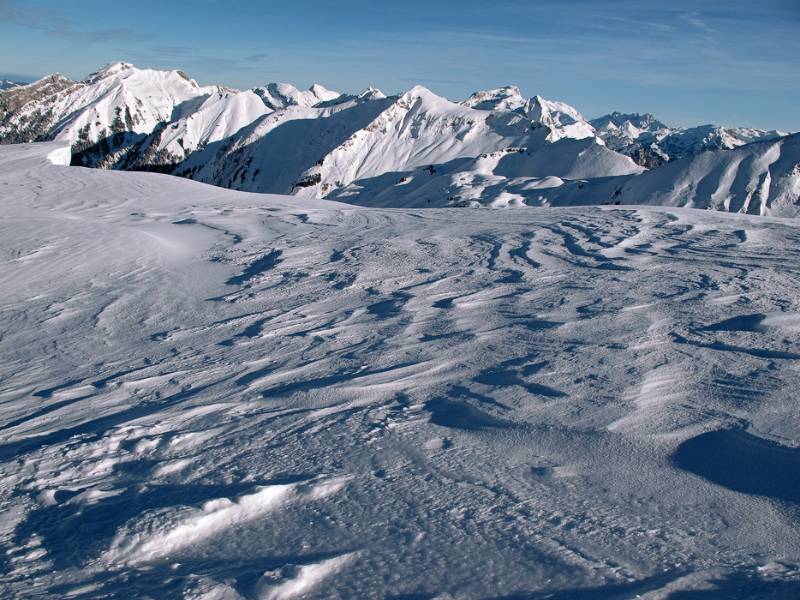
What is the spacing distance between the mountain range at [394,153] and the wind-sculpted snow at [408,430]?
194 ft

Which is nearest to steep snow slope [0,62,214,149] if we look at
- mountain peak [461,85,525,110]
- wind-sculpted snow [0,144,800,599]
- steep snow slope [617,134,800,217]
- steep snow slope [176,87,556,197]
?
steep snow slope [176,87,556,197]

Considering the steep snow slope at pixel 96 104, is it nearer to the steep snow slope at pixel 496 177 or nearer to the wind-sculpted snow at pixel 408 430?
the steep snow slope at pixel 496 177

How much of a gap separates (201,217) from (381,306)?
27.2 ft

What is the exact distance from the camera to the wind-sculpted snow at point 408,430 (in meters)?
2.80

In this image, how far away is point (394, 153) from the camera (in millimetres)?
97125

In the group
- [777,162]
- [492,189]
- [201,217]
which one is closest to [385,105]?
[492,189]

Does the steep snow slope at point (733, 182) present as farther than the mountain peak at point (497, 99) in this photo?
No

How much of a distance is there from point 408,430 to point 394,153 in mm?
95923

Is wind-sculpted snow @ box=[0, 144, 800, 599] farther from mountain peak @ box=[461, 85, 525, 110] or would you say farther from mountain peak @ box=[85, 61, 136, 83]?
mountain peak @ box=[85, 61, 136, 83]

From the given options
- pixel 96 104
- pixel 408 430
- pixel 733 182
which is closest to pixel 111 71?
pixel 96 104

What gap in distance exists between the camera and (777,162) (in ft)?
217

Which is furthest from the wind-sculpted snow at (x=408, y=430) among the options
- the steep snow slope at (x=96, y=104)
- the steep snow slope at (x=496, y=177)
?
the steep snow slope at (x=96, y=104)

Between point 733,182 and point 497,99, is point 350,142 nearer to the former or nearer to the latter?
point 733,182

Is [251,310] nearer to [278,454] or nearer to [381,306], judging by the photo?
[381,306]
